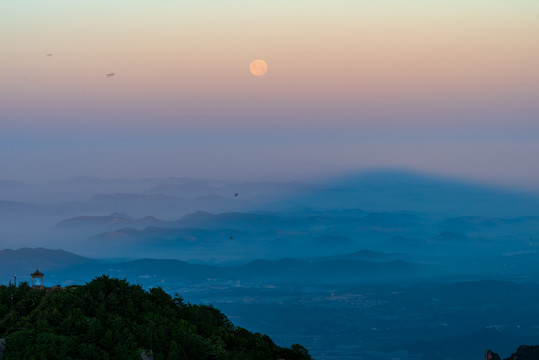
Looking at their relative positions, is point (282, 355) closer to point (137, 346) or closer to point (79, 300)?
point (137, 346)

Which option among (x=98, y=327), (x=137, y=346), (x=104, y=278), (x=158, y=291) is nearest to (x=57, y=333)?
(x=98, y=327)

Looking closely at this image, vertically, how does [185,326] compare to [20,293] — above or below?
below

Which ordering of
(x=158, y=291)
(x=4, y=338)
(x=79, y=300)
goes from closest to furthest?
1. (x=4, y=338)
2. (x=79, y=300)
3. (x=158, y=291)

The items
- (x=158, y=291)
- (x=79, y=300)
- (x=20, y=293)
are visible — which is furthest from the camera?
(x=158, y=291)

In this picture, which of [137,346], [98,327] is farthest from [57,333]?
[137,346]

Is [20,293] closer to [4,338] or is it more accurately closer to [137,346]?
[4,338]

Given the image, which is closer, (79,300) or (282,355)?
(79,300)
